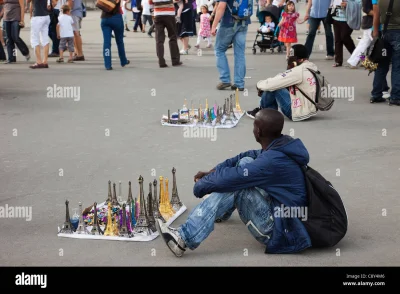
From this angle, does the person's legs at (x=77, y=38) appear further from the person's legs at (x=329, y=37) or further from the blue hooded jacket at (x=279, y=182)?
the blue hooded jacket at (x=279, y=182)

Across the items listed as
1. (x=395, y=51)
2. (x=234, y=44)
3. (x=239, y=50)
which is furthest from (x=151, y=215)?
(x=234, y=44)

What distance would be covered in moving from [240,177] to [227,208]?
0.34 metres

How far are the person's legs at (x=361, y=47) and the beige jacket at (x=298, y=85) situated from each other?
5.04 metres

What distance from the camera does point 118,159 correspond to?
8773 millimetres

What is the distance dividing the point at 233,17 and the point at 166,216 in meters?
6.80

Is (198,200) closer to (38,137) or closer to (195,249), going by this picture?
(195,249)

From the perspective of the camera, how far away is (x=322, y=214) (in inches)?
223

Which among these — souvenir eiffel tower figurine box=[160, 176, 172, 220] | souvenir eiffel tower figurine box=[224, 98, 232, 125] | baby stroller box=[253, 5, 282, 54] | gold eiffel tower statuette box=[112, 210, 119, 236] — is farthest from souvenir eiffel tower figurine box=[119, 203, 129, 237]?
baby stroller box=[253, 5, 282, 54]

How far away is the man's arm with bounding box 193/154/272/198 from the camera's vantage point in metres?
5.56

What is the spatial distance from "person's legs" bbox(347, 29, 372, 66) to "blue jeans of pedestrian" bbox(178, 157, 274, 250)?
10132 mm

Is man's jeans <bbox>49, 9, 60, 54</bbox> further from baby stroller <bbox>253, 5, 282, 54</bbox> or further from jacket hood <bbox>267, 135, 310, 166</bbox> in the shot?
jacket hood <bbox>267, 135, 310, 166</bbox>

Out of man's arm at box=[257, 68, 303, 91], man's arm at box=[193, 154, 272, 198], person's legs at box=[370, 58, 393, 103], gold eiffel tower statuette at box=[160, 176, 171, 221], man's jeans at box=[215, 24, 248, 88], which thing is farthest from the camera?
man's jeans at box=[215, 24, 248, 88]

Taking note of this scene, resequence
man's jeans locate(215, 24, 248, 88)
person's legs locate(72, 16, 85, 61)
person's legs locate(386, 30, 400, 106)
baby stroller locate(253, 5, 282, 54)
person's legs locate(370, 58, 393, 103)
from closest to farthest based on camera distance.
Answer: person's legs locate(386, 30, 400, 106) < person's legs locate(370, 58, 393, 103) < man's jeans locate(215, 24, 248, 88) < person's legs locate(72, 16, 85, 61) < baby stroller locate(253, 5, 282, 54)

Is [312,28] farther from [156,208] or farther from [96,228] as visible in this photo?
[96,228]
